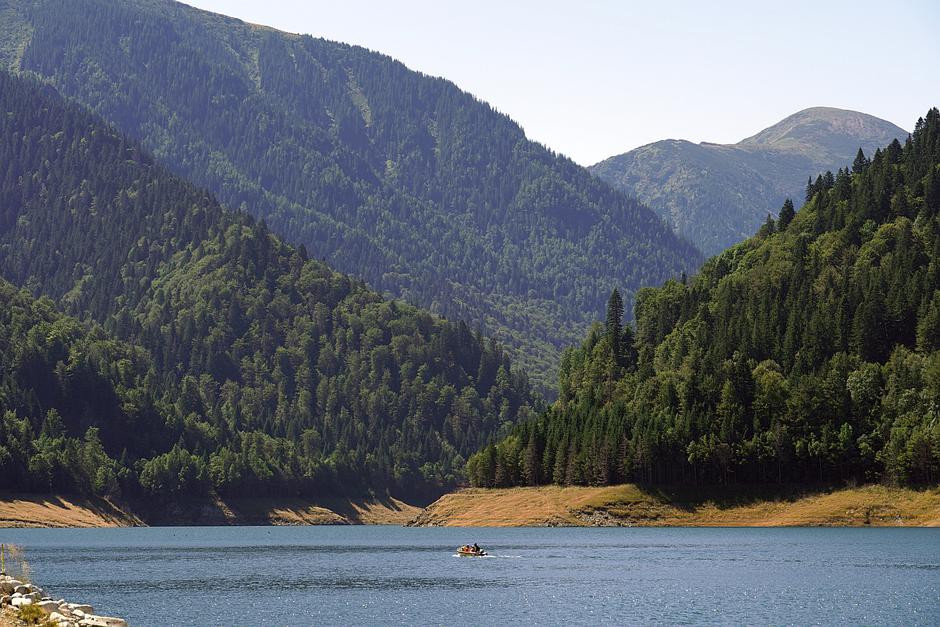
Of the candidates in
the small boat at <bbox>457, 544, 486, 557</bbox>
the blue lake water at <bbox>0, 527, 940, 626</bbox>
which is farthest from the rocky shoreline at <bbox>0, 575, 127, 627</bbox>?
the small boat at <bbox>457, 544, 486, 557</bbox>

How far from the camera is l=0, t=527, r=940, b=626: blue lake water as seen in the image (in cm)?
12169

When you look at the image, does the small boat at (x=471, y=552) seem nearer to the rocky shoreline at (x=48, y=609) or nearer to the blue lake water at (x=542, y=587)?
the blue lake water at (x=542, y=587)

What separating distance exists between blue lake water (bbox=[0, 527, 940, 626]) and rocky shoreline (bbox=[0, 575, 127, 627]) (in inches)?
630

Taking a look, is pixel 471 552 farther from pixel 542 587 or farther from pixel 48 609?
pixel 48 609

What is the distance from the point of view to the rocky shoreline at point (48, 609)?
92.9 metres

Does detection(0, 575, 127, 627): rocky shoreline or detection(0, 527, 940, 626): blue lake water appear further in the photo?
detection(0, 527, 940, 626): blue lake water

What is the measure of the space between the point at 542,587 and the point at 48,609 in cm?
6215

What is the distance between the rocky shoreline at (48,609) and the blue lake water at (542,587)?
1600 centimetres

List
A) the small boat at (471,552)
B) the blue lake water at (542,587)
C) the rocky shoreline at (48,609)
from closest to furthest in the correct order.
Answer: the rocky shoreline at (48,609) < the blue lake water at (542,587) < the small boat at (471,552)

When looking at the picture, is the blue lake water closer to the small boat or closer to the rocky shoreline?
the small boat

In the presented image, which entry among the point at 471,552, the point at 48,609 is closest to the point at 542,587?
the point at 471,552

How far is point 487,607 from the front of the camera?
130 metres

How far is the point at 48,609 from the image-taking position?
313 ft

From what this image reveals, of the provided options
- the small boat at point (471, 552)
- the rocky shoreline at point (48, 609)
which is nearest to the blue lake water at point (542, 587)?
the small boat at point (471, 552)
